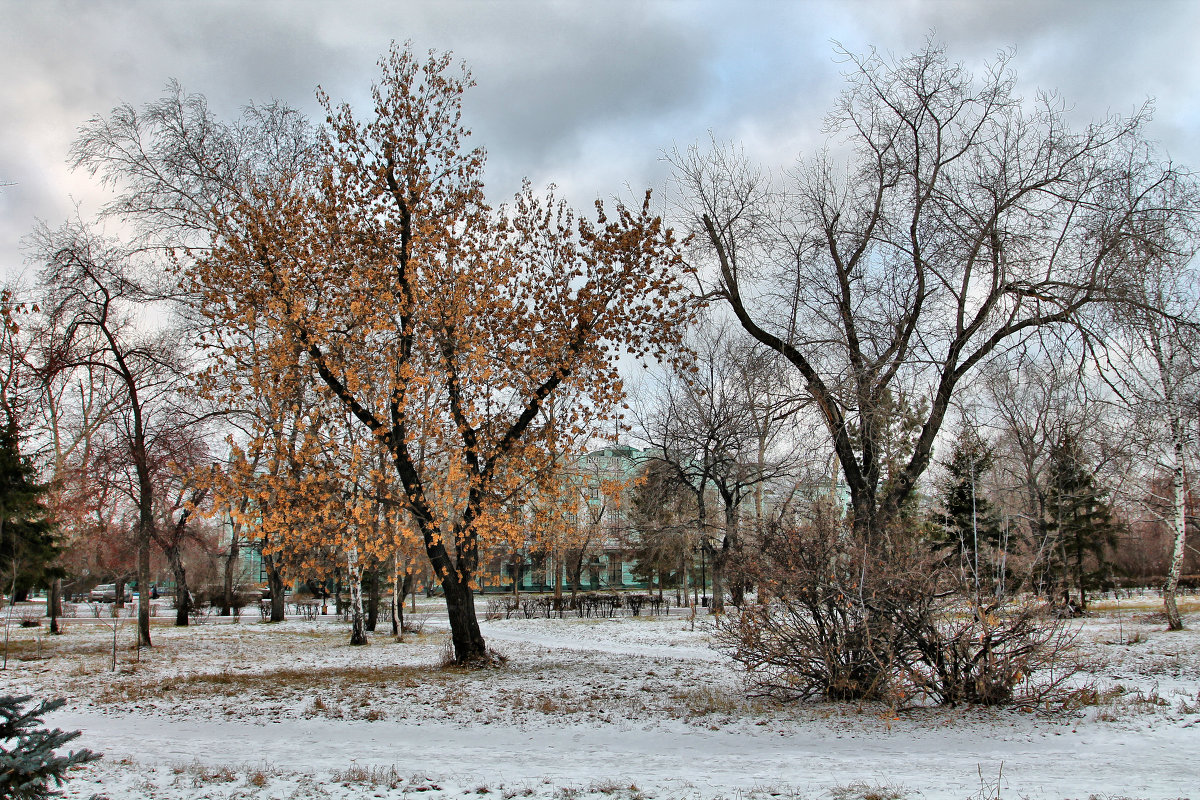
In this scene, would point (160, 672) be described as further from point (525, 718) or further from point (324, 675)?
point (525, 718)

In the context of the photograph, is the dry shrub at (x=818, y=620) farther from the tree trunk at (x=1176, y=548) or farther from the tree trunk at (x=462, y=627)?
the tree trunk at (x=1176, y=548)

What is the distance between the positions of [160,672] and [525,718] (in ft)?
25.0

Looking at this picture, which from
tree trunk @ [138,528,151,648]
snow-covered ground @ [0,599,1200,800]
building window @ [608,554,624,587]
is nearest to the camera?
snow-covered ground @ [0,599,1200,800]

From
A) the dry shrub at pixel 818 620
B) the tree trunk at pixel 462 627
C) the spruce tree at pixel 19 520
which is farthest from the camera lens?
the spruce tree at pixel 19 520

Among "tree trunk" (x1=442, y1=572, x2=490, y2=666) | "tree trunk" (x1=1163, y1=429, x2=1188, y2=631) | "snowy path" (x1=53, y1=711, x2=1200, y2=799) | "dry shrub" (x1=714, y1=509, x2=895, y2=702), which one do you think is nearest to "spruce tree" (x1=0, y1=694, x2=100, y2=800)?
"snowy path" (x1=53, y1=711, x2=1200, y2=799)

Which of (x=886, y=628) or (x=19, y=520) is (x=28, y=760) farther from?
(x=19, y=520)

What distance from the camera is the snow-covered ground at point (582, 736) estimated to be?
5230mm

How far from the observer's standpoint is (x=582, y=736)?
6.99 m

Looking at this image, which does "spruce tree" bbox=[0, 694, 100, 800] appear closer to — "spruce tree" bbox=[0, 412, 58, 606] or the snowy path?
the snowy path

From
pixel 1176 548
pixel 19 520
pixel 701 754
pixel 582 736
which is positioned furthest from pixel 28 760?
→ pixel 1176 548

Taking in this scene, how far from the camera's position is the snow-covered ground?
17.2 feet

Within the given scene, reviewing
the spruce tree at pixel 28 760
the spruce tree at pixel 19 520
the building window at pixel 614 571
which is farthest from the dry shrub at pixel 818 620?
the building window at pixel 614 571

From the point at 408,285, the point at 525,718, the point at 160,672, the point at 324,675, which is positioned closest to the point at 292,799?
the point at 525,718

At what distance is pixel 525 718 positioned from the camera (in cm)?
781
